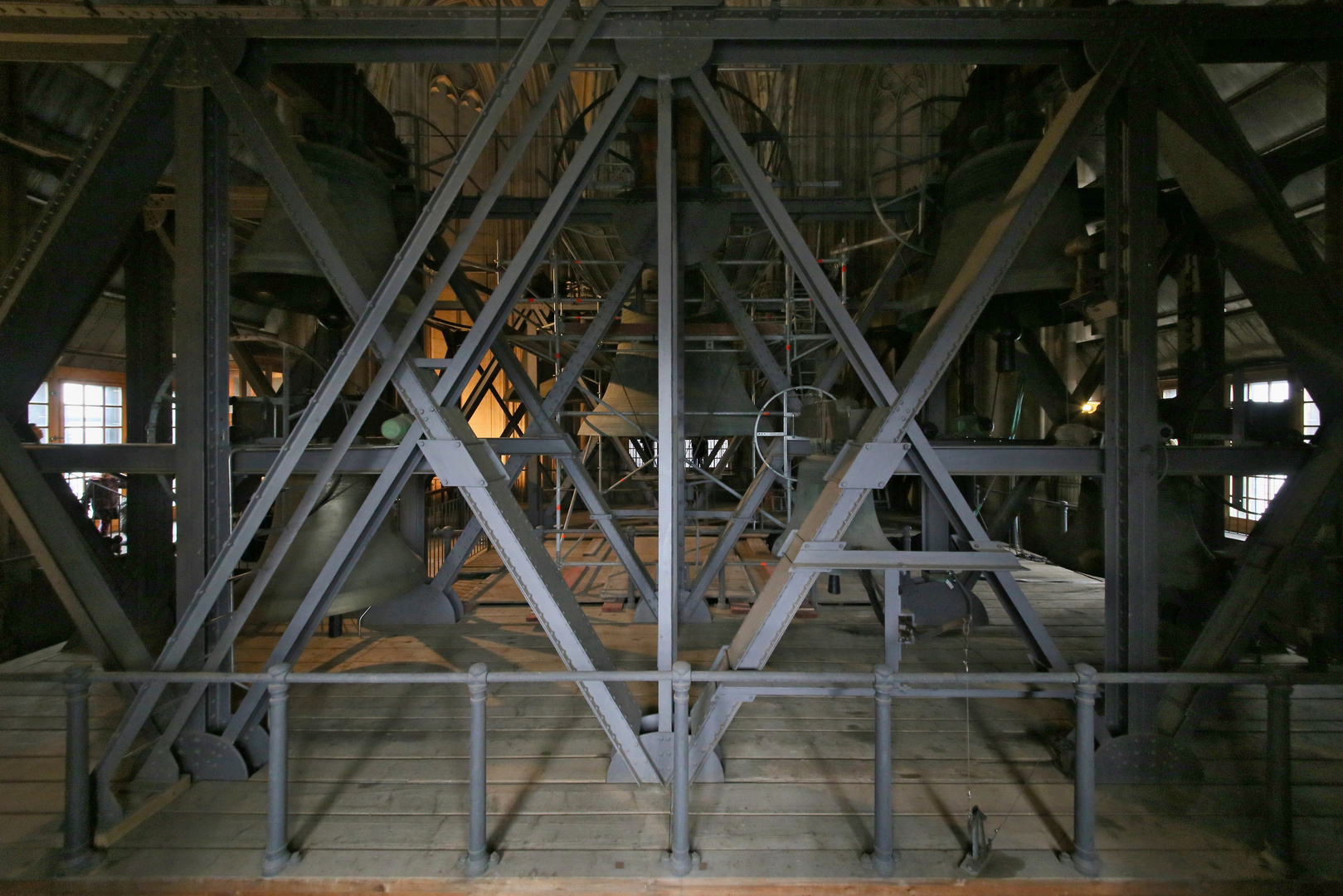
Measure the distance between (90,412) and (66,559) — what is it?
37.2ft

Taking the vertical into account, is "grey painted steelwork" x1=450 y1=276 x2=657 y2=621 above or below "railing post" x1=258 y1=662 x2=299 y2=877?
above

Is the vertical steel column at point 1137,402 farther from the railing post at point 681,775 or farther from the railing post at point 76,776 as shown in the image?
the railing post at point 76,776

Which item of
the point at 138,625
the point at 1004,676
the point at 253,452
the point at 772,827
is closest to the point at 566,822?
the point at 772,827

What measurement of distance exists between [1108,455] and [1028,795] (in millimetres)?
1959

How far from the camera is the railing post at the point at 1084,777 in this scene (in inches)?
106

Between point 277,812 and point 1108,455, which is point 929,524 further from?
point 277,812

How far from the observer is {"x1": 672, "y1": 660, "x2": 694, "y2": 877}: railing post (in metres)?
2.70

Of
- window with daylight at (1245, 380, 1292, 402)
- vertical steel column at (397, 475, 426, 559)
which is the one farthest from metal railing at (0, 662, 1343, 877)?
window with daylight at (1245, 380, 1292, 402)

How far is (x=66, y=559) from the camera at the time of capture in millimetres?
3273

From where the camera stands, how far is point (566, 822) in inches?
118

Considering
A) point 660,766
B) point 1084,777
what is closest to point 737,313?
point 660,766

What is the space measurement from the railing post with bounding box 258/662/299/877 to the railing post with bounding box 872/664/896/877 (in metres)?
2.69

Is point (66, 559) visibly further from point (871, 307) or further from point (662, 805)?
point (871, 307)

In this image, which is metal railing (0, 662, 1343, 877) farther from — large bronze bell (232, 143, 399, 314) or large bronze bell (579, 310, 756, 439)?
large bronze bell (579, 310, 756, 439)
